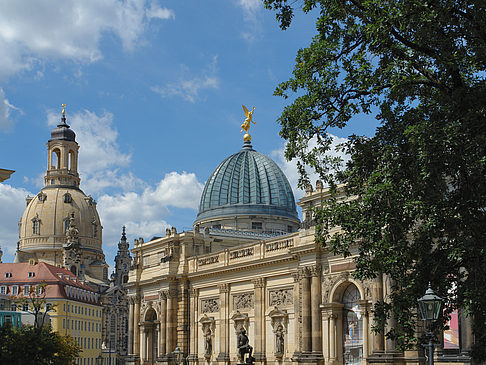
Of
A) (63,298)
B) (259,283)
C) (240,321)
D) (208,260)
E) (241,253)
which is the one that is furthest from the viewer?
(63,298)

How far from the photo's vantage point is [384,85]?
2395cm

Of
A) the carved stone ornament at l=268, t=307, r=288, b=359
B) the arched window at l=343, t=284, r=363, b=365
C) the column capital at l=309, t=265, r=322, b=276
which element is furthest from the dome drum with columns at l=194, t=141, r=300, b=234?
the arched window at l=343, t=284, r=363, b=365

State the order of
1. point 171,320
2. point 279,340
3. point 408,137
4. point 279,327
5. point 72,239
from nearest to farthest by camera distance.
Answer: point 408,137 < point 279,340 < point 279,327 < point 171,320 < point 72,239

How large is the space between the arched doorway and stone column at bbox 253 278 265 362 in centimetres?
1580

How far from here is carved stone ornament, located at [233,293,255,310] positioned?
5600 centimetres

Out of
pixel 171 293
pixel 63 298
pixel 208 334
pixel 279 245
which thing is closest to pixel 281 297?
pixel 279 245

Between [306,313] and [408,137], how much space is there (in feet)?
89.9

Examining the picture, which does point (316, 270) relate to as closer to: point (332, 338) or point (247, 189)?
point (332, 338)

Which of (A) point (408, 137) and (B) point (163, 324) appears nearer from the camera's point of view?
(A) point (408, 137)

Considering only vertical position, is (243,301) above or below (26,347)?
above

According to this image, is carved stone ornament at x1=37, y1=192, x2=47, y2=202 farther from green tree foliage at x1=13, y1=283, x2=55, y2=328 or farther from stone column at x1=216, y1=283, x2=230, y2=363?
stone column at x1=216, y1=283, x2=230, y2=363

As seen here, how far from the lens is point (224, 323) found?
58.2 metres

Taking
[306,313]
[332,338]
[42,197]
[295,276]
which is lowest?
[332,338]

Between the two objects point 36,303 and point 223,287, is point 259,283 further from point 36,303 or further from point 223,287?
point 36,303
